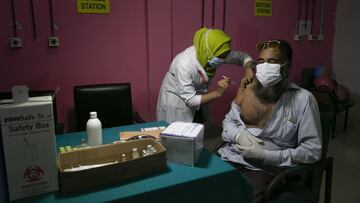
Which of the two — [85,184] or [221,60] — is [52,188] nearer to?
[85,184]

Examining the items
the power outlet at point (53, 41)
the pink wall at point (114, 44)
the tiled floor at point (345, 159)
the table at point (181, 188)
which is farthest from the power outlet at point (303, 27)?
the table at point (181, 188)

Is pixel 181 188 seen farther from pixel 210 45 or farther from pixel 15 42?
pixel 15 42

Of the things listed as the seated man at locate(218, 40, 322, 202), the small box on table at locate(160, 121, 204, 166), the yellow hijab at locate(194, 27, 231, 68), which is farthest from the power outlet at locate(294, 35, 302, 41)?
the small box on table at locate(160, 121, 204, 166)

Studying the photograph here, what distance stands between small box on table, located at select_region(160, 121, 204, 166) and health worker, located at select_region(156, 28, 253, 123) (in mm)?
907

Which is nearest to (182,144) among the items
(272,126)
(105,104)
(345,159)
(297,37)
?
(272,126)

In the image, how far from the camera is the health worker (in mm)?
2178

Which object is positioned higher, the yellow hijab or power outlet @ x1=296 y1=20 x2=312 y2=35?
power outlet @ x1=296 y1=20 x2=312 y2=35

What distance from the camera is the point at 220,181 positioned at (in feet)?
4.03

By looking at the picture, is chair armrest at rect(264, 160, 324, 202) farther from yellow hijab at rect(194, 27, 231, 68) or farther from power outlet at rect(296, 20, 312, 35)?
power outlet at rect(296, 20, 312, 35)

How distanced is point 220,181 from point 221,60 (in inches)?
48.0

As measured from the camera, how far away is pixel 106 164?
3.67 ft

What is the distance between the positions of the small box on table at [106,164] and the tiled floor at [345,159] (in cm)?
167

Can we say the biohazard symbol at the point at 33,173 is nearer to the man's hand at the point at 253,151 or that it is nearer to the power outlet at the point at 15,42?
the man's hand at the point at 253,151

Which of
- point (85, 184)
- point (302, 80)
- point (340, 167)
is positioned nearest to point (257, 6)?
point (302, 80)
